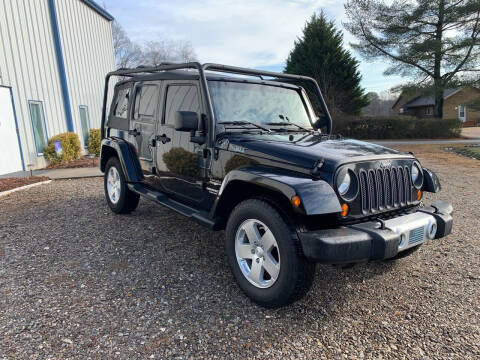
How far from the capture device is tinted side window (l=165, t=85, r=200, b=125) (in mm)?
3593

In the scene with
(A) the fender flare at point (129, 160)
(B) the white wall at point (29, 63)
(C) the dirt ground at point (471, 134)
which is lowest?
(C) the dirt ground at point (471, 134)

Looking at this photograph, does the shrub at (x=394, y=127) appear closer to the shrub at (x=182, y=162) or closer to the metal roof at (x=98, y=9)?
the metal roof at (x=98, y=9)

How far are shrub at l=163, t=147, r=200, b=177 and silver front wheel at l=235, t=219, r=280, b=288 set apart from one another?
106 cm

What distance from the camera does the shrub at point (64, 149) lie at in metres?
10.1

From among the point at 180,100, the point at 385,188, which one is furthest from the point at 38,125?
the point at 385,188

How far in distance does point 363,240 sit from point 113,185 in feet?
13.8

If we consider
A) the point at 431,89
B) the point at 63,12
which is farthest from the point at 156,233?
the point at 431,89

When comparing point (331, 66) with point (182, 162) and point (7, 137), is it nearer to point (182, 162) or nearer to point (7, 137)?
point (7, 137)

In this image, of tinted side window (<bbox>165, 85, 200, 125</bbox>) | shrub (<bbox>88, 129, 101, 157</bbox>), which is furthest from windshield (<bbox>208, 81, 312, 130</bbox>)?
shrub (<bbox>88, 129, 101, 157</bbox>)

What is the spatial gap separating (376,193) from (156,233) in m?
2.95

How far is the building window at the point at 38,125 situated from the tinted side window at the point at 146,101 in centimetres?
679

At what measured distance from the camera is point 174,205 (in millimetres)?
3861

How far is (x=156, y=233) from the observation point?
4.50 metres

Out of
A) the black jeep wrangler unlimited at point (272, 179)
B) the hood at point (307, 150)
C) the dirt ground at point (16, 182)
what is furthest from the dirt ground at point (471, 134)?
the dirt ground at point (16, 182)
